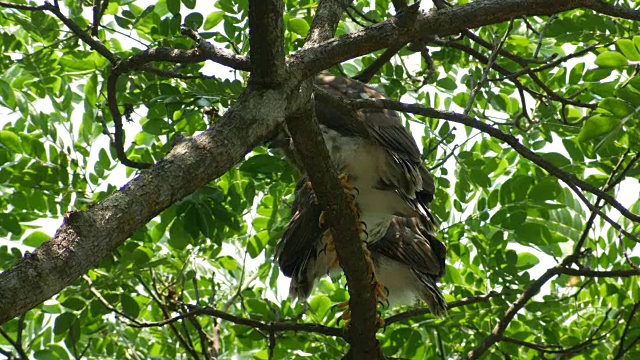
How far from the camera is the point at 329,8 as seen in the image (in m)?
3.51

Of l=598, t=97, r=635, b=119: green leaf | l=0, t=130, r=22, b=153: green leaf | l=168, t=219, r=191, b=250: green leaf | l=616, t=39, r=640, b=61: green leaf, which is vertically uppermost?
l=616, t=39, r=640, b=61: green leaf

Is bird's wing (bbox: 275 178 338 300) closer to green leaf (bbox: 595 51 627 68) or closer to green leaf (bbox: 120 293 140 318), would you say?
green leaf (bbox: 120 293 140 318)

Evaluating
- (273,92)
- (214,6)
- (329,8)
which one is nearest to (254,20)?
(273,92)

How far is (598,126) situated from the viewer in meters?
3.48

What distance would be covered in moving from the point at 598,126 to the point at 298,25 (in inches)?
66.6

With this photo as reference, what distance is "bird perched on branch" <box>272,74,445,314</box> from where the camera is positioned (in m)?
4.06

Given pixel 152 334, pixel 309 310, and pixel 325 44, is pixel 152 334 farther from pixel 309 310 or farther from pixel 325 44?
pixel 325 44

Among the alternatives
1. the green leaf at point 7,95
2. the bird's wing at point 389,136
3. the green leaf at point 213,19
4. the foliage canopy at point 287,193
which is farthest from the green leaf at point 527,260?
the green leaf at point 7,95

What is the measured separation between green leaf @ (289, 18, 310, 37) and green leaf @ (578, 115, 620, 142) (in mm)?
1630

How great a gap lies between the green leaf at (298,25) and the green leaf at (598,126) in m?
1.63

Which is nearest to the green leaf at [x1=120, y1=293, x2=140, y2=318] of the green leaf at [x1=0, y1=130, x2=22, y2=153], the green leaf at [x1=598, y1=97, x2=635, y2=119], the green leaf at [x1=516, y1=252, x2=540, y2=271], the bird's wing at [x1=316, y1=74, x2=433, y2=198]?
the green leaf at [x1=0, y1=130, x2=22, y2=153]

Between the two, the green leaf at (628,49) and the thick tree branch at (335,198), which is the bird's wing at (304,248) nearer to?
the thick tree branch at (335,198)

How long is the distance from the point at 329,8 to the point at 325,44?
73 centimetres

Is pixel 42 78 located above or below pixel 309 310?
above
